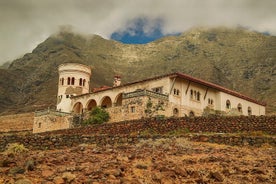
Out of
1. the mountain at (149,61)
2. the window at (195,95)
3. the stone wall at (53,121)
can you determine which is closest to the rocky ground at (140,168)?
the window at (195,95)

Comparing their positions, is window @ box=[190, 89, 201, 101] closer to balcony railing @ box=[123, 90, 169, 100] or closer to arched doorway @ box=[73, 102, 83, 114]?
balcony railing @ box=[123, 90, 169, 100]

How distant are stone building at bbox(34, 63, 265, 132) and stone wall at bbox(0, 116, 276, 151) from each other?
927 cm

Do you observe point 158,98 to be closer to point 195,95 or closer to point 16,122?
point 195,95

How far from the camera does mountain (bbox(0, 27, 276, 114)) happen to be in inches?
5138

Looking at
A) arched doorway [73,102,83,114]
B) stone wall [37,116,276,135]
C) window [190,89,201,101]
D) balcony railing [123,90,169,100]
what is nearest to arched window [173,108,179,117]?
balcony railing [123,90,169,100]

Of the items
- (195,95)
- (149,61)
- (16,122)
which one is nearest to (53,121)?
(195,95)

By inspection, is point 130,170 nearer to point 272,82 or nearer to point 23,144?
point 23,144

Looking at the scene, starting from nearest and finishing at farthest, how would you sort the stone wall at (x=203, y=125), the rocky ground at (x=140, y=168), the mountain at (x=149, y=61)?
the rocky ground at (x=140, y=168) → the stone wall at (x=203, y=125) → the mountain at (x=149, y=61)

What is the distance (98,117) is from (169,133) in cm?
1816

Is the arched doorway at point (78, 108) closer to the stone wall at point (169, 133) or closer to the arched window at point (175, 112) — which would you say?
the arched window at point (175, 112)

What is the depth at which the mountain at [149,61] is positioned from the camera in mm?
130500

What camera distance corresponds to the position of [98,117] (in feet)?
138

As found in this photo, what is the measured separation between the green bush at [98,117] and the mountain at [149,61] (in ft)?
238

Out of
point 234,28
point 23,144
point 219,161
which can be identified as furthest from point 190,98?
point 234,28
